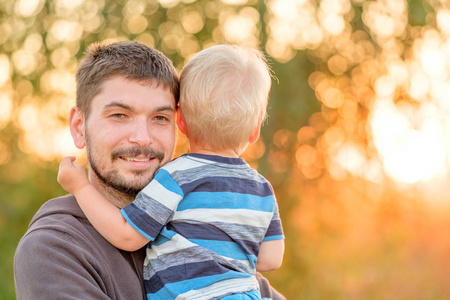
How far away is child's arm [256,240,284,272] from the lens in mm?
2033

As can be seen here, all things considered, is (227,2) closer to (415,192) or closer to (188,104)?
(415,192)

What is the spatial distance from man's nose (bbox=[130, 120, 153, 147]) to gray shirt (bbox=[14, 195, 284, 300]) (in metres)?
0.30

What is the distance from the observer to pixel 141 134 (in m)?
1.99

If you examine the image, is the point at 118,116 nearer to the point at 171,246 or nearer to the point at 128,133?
the point at 128,133

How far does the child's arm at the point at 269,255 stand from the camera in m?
2.03

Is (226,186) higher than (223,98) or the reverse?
the reverse

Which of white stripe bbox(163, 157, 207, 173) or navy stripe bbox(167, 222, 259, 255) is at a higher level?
white stripe bbox(163, 157, 207, 173)

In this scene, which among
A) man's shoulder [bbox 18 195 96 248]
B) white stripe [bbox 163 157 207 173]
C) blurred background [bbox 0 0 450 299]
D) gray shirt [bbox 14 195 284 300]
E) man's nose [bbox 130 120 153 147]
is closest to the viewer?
gray shirt [bbox 14 195 284 300]

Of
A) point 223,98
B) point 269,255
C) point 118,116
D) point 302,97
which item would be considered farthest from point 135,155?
point 302,97

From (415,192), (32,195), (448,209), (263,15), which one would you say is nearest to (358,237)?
(415,192)

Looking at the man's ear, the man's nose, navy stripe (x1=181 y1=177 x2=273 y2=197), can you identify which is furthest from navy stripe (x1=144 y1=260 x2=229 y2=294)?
the man's ear

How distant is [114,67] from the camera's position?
80.7 inches

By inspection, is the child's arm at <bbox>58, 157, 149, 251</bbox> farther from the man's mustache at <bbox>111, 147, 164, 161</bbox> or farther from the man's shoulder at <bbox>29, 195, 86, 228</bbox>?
the man's mustache at <bbox>111, 147, 164, 161</bbox>

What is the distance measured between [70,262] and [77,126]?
694 mm
